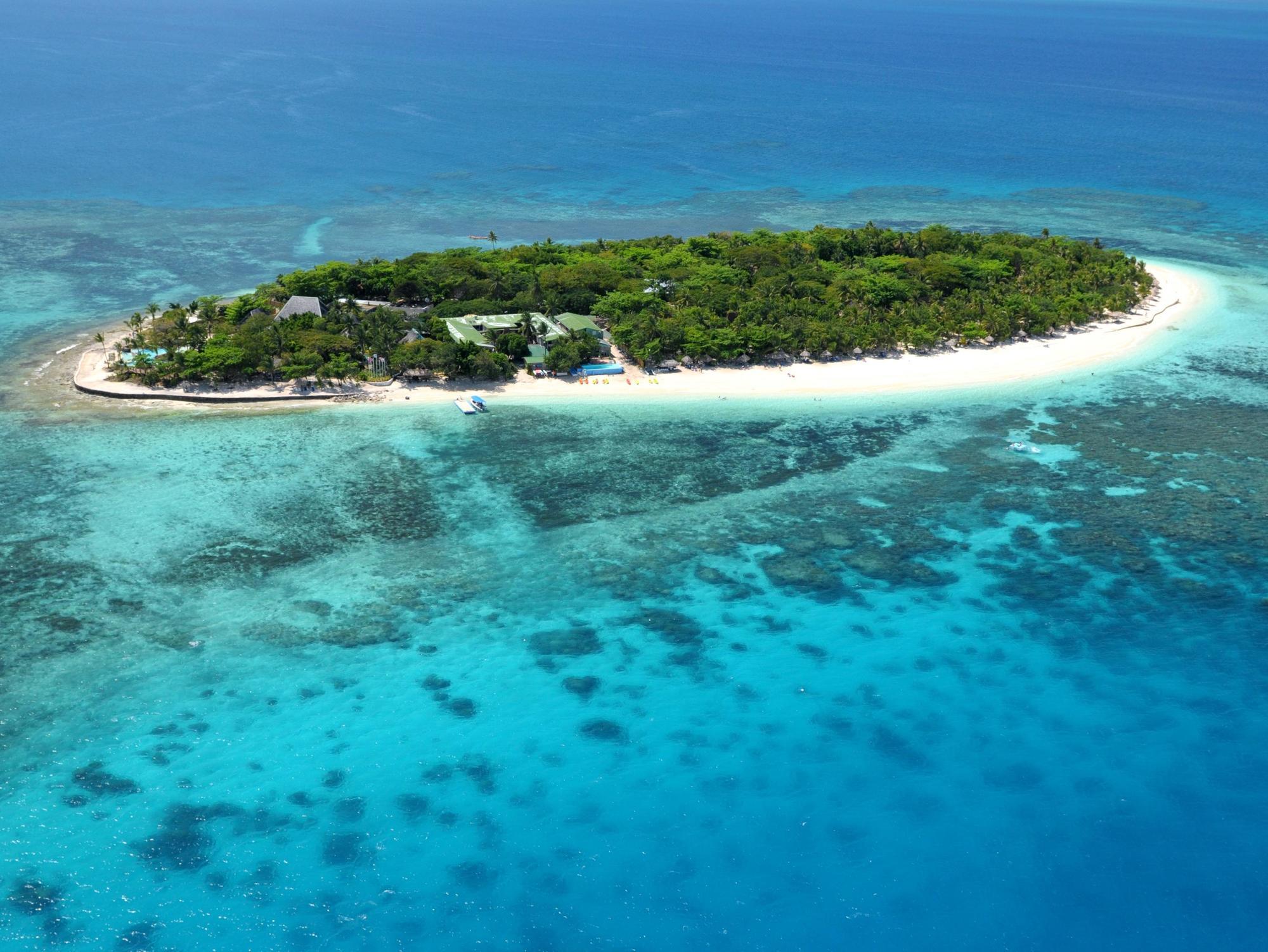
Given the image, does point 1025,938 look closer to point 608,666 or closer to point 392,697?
point 608,666

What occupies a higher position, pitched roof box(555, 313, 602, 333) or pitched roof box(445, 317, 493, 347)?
pitched roof box(555, 313, 602, 333)

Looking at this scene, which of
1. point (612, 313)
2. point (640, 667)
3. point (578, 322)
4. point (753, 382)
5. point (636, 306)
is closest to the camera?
point (640, 667)

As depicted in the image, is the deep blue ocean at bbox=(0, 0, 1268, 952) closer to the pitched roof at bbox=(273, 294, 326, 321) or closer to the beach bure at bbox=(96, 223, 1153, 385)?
the beach bure at bbox=(96, 223, 1153, 385)

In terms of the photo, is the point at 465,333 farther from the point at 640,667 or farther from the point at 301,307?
the point at 640,667

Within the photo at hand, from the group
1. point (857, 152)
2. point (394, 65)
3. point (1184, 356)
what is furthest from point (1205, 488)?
point (394, 65)

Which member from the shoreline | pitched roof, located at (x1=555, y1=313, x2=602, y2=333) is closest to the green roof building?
pitched roof, located at (x1=555, y1=313, x2=602, y2=333)

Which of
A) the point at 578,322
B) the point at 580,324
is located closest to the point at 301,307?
the point at 578,322
